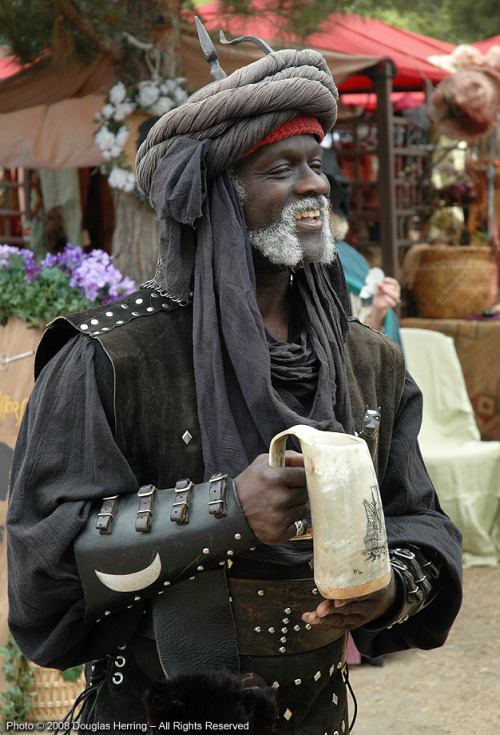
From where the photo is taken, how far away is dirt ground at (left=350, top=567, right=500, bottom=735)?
387 centimetres

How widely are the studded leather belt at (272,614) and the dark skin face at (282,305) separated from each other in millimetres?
142

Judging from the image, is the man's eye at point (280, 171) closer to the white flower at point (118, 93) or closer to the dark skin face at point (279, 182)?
the dark skin face at point (279, 182)

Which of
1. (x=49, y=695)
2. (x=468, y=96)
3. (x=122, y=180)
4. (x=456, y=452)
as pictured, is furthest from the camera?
(x=468, y=96)

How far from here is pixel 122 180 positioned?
4910mm

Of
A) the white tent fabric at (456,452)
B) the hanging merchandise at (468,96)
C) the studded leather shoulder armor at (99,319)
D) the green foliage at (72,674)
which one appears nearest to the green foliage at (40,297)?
the green foliage at (72,674)

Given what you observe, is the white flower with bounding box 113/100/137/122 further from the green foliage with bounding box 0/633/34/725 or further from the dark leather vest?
the dark leather vest

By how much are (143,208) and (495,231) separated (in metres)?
3.84

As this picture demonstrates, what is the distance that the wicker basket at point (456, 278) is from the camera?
22.9 feet

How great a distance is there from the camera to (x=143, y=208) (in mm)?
5016

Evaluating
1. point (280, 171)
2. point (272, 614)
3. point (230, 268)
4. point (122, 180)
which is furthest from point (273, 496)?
point (122, 180)

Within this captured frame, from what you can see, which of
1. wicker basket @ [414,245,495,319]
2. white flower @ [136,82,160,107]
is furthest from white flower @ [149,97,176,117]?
wicker basket @ [414,245,495,319]

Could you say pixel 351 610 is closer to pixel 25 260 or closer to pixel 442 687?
pixel 25 260

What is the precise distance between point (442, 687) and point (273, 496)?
3.25 meters

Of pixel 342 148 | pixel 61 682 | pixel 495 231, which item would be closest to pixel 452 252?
pixel 495 231
